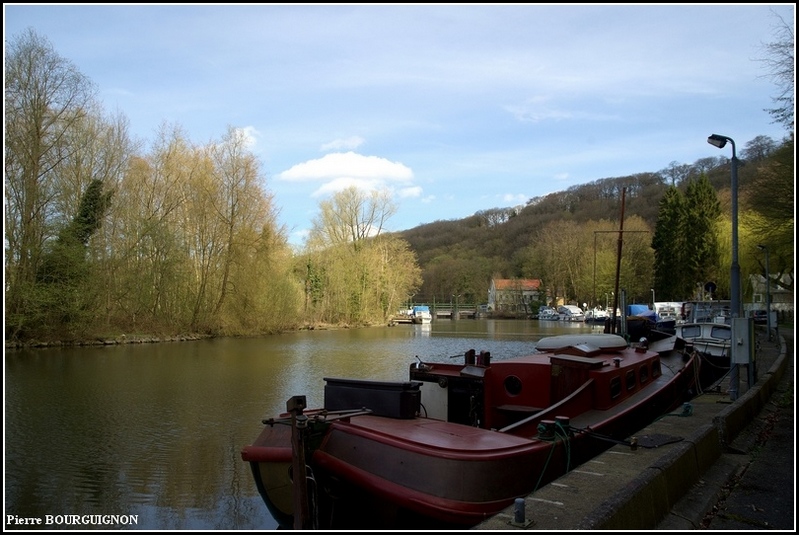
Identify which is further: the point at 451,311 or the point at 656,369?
the point at 451,311

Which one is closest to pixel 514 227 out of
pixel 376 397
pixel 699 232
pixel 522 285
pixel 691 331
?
pixel 522 285

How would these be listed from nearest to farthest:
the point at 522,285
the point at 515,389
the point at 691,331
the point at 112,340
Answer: the point at 515,389 < the point at 691,331 < the point at 112,340 < the point at 522,285

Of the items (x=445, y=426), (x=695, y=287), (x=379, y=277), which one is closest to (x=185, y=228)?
(x=379, y=277)

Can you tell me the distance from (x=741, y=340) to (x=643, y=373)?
1907mm

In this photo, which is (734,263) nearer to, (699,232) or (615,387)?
(615,387)

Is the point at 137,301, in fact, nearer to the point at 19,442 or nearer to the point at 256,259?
the point at 256,259

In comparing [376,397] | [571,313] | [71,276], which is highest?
[71,276]

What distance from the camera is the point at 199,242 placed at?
4675 cm

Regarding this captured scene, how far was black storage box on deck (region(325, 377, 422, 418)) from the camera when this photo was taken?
795 centimetres

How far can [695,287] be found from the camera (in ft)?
216

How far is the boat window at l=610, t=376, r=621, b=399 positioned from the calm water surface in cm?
560

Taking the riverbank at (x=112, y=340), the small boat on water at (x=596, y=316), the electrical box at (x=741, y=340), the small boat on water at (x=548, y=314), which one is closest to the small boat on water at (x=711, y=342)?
the electrical box at (x=741, y=340)

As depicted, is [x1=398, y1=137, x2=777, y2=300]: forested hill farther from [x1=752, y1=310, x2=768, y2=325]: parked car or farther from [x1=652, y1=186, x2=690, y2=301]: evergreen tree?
[x1=752, y1=310, x2=768, y2=325]: parked car

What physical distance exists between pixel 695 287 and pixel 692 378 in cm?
5617
